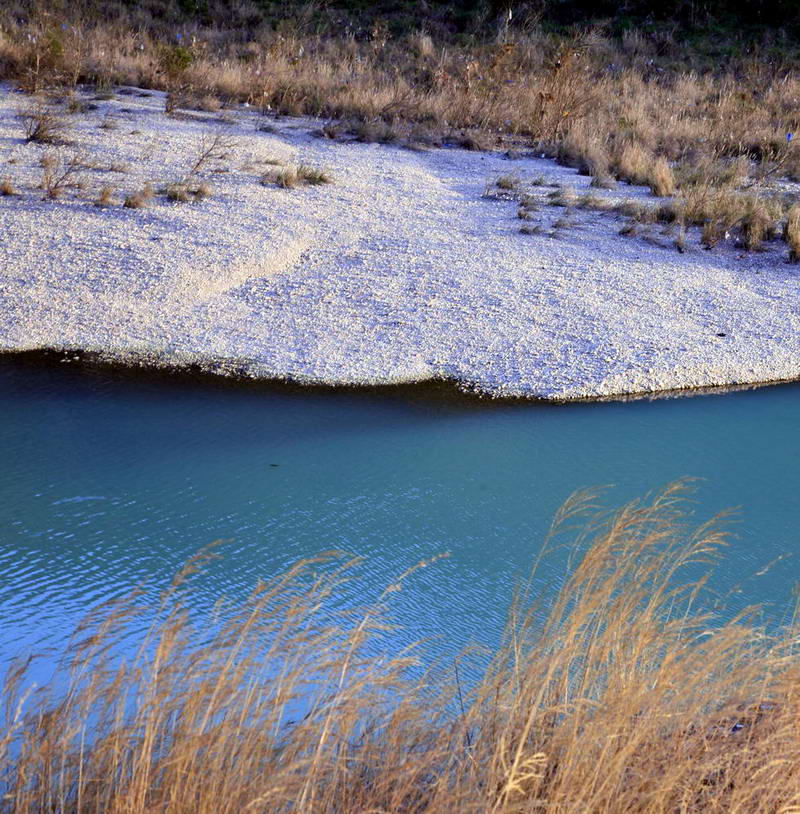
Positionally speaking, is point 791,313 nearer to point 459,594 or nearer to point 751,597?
point 751,597

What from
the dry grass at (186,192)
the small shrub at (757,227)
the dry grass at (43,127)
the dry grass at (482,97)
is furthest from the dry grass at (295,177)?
the small shrub at (757,227)

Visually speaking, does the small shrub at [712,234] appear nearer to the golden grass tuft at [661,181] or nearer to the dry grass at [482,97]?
the dry grass at [482,97]

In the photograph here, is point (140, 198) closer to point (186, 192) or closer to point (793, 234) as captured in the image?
point (186, 192)

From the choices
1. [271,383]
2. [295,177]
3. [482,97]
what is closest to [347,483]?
[271,383]

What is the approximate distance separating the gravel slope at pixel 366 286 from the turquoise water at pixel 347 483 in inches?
14.2

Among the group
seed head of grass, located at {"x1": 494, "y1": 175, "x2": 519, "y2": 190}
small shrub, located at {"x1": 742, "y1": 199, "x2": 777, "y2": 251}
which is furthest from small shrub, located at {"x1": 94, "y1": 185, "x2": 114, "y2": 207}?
small shrub, located at {"x1": 742, "y1": 199, "x2": 777, "y2": 251}

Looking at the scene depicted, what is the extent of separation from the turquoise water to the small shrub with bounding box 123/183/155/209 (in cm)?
259

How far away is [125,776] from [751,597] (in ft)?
8.52

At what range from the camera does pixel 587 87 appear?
1353 cm

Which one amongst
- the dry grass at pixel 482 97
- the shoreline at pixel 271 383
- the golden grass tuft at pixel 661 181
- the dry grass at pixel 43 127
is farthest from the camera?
the dry grass at pixel 482 97

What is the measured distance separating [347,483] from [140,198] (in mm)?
4286

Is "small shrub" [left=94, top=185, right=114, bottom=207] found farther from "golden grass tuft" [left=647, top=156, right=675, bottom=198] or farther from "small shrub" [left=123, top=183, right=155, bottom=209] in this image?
"golden grass tuft" [left=647, top=156, right=675, bottom=198]

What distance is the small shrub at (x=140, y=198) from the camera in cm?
807

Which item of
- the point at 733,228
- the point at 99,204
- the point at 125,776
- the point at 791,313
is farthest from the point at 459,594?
the point at 733,228
